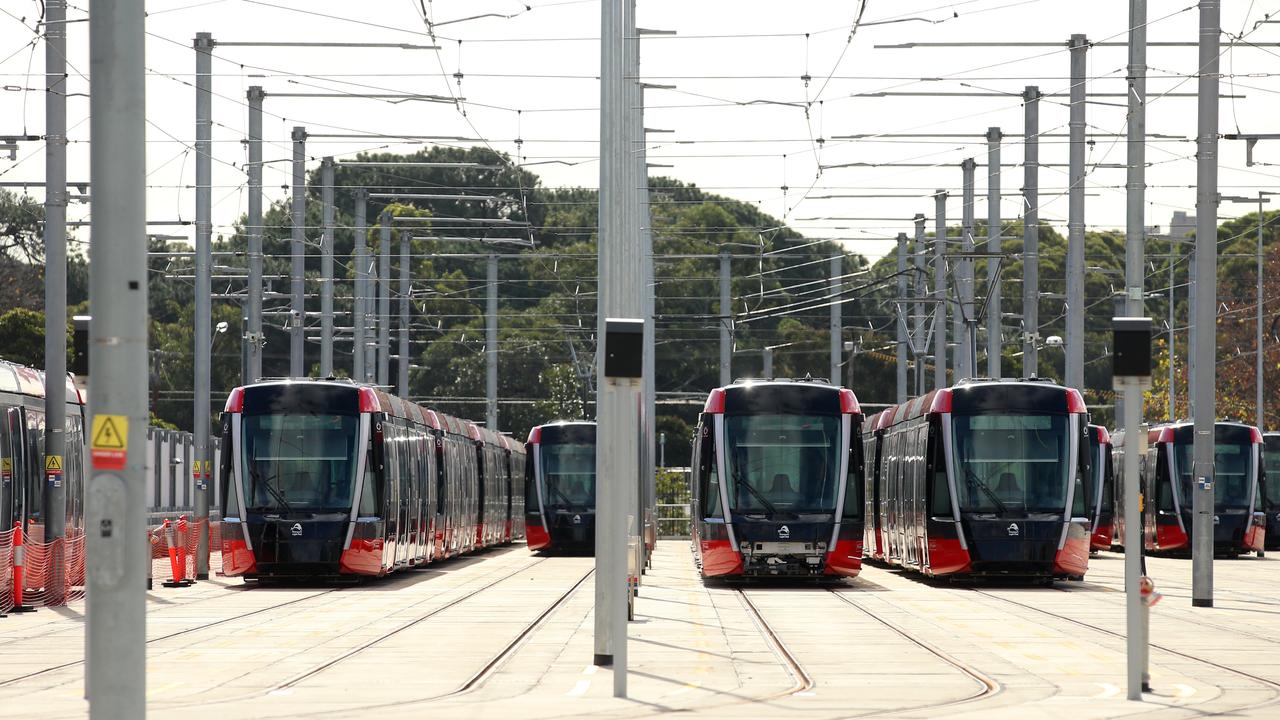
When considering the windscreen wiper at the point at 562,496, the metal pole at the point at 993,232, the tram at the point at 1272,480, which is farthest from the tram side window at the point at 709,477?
the tram at the point at 1272,480

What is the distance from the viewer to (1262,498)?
4544 cm

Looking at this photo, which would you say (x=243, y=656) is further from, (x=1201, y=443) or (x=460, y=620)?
(x=1201, y=443)

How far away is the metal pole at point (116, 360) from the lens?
983 centimetres

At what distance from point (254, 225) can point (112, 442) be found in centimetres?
2605

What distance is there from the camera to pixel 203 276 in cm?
3212

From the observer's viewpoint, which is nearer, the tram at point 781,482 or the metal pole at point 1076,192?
the tram at point 781,482

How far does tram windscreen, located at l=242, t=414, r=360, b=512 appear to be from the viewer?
29.1 metres

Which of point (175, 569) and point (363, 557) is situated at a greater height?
point (363, 557)

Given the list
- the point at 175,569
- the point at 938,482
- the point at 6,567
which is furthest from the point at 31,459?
the point at 938,482

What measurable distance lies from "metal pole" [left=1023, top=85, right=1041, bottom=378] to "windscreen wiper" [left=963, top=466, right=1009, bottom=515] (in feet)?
24.8

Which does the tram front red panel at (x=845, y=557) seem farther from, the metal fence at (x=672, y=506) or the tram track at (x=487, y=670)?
the metal fence at (x=672, y=506)

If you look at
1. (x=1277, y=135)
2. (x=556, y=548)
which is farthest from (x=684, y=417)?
(x=1277, y=135)

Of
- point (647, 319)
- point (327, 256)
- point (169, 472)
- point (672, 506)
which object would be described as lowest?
point (672, 506)

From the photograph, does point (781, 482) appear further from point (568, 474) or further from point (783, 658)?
point (568, 474)
